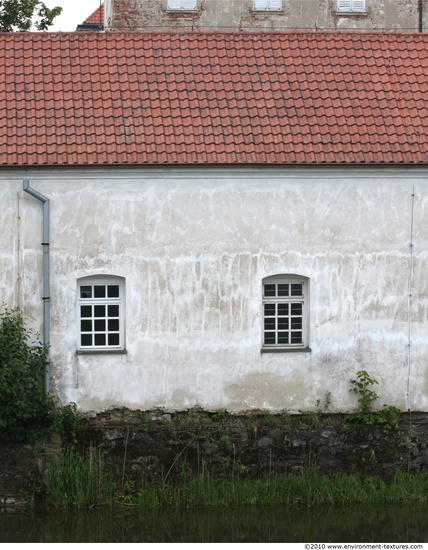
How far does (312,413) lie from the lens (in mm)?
18562

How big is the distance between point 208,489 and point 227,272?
140 inches

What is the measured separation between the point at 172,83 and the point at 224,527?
7.71m

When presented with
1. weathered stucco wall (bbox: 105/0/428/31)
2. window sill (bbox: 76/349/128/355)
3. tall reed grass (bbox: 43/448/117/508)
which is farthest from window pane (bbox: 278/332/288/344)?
weathered stucco wall (bbox: 105/0/428/31)

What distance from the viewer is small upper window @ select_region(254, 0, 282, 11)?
27.4m

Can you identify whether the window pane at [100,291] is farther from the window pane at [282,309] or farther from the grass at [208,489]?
the window pane at [282,309]

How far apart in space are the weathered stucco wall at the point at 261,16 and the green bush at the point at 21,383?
11.3 meters

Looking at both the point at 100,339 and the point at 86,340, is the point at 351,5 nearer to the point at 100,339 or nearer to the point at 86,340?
the point at 100,339

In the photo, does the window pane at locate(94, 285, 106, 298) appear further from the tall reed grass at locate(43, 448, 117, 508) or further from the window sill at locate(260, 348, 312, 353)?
the window sill at locate(260, 348, 312, 353)

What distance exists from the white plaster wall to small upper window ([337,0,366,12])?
1000 cm

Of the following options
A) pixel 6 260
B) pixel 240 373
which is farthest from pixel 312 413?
pixel 6 260

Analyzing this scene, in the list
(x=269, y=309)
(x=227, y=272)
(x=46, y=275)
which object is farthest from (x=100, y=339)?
(x=269, y=309)

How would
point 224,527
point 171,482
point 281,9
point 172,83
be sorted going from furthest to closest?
point 281,9 → point 172,83 → point 171,482 → point 224,527

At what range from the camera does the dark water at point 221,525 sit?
53.6 ft

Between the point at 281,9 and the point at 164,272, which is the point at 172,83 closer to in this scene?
the point at 164,272
